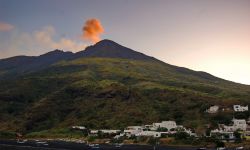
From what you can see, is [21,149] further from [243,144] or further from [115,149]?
[243,144]

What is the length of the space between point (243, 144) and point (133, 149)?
176 ft

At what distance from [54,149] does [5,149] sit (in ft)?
76.8

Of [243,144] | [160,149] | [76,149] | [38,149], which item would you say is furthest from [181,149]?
[38,149]

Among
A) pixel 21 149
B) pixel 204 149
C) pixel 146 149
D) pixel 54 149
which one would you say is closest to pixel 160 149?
pixel 146 149

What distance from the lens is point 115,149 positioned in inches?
7028

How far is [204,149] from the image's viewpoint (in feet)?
576

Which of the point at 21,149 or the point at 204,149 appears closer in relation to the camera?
the point at 204,149

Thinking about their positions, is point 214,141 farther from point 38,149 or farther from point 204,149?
point 38,149

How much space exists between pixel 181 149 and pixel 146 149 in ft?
50.2

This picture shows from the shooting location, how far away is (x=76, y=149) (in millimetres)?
183000

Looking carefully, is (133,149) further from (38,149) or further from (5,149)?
(5,149)

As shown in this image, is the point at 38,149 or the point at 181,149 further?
the point at 38,149

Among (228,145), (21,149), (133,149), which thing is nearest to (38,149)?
(21,149)

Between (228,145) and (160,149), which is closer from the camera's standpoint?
(160,149)
